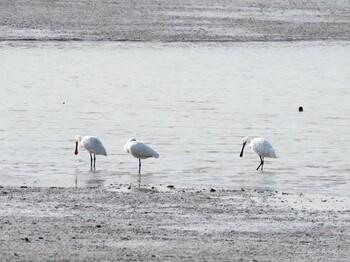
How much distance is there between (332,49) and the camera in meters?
36.3

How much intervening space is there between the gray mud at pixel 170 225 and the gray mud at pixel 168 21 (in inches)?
883

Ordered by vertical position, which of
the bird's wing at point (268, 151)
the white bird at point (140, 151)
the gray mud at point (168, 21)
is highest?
the gray mud at point (168, 21)

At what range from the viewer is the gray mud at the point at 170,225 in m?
11.0

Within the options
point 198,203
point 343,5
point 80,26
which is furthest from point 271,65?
point 198,203

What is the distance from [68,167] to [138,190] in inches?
87.6

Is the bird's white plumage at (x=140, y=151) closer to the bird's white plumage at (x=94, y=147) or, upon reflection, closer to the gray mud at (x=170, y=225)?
the bird's white plumage at (x=94, y=147)

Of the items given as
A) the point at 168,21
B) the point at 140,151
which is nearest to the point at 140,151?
the point at 140,151

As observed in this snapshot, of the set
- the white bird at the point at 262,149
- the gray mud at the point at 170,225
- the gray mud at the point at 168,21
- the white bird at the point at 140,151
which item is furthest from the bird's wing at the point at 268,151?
the gray mud at the point at 168,21

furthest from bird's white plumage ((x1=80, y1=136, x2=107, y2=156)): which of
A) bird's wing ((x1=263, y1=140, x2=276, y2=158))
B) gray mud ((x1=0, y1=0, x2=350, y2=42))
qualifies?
gray mud ((x1=0, y1=0, x2=350, y2=42))

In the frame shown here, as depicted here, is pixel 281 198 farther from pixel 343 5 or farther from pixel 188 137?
pixel 343 5

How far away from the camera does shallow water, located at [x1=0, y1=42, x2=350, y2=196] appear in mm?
16641

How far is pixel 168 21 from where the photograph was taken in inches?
1590

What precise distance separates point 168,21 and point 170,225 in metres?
28.4

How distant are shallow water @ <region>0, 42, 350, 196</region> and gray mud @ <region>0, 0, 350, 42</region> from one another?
1280mm
